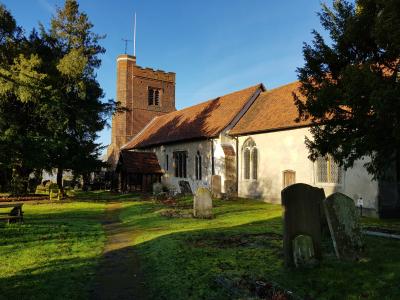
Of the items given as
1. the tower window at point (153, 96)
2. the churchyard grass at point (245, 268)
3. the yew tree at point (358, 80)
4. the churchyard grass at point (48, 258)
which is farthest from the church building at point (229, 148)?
the churchyard grass at point (48, 258)

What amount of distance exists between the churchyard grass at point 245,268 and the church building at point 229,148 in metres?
8.44

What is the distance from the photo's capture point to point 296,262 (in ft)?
25.6

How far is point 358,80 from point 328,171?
12016mm

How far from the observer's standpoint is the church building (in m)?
19.9

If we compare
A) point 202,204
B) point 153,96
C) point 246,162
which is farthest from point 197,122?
point 202,204

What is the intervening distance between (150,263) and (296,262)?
3.25 m

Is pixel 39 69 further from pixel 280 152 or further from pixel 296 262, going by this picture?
pixel 296 262

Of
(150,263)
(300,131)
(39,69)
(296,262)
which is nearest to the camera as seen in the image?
(296,262)

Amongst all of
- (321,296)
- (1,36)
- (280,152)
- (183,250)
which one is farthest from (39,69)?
(321,296)

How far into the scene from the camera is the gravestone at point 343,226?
326 inches

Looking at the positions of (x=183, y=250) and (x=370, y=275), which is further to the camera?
(x=183, y=250)

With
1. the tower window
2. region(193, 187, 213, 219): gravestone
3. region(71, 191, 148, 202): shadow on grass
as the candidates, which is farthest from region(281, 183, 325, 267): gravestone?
the tower window

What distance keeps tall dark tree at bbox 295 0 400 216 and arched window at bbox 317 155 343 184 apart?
25.9 feet

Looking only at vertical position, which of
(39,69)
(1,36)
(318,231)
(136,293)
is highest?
(1,36)
